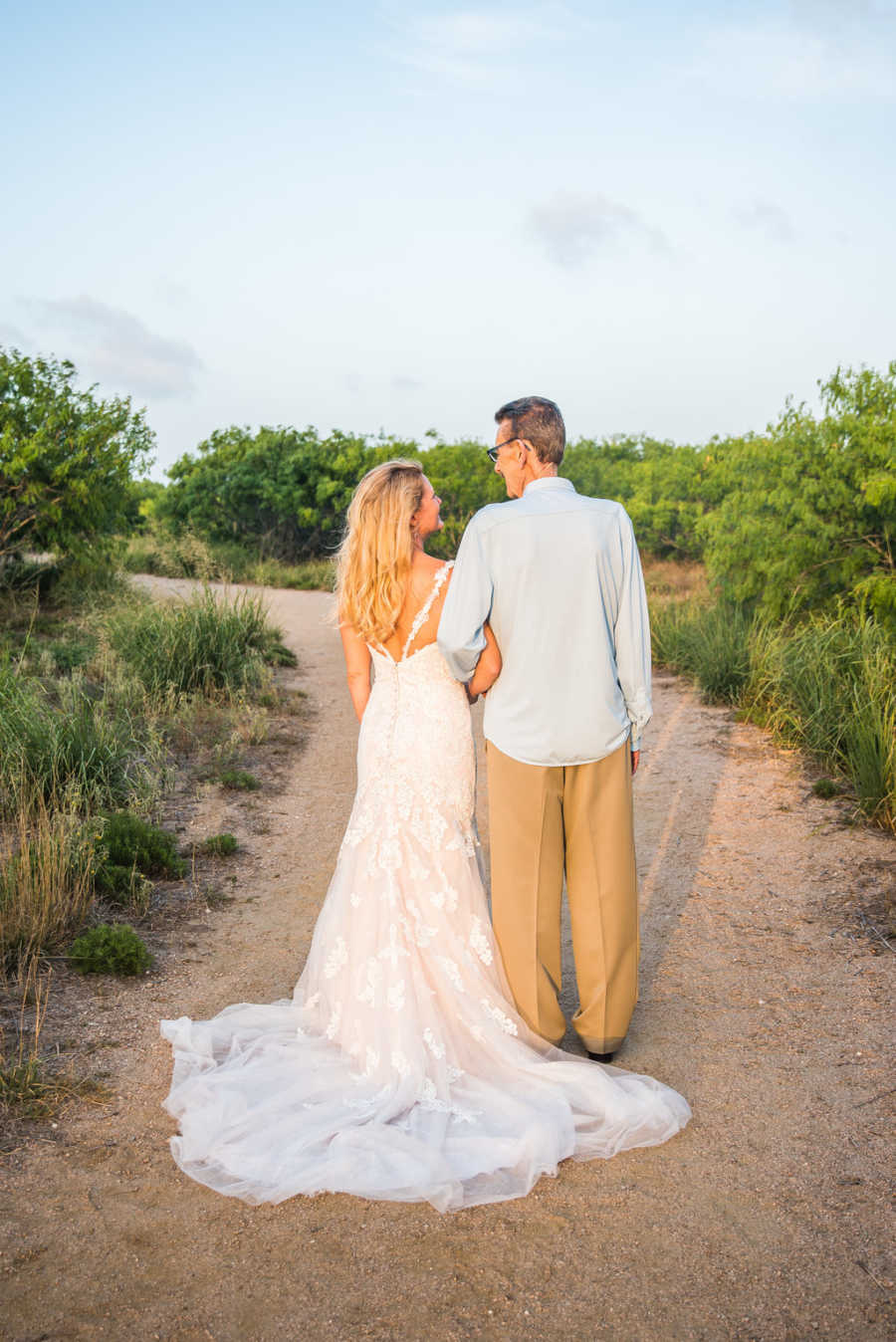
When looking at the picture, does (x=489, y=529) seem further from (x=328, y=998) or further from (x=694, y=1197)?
(x=694, y=1197)

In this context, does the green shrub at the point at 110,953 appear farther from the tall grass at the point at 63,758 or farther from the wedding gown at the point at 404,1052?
the tall grass at the point at 63,758

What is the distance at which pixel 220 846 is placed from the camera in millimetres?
6566

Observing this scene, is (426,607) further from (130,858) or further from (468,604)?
(130,858)

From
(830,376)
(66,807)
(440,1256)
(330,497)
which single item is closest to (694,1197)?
(440,1256)

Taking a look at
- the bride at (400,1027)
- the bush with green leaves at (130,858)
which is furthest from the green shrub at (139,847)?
the bride at (400,1027)

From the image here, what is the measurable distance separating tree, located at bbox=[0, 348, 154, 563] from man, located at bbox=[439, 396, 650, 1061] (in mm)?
9340

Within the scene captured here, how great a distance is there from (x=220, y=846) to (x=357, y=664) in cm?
294

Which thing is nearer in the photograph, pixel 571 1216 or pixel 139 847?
pixel 571 1216

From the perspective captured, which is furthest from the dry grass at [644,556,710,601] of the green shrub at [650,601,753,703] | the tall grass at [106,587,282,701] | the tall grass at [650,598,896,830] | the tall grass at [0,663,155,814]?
the tall grass at [0,663,155,814]

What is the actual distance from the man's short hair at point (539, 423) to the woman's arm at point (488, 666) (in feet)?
2.06

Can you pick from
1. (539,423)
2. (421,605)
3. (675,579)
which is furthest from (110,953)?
(675,579)

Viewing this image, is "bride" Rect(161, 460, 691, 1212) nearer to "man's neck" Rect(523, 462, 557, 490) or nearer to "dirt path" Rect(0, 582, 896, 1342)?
"dirt path" Rect(0, 582, 896, 1342)

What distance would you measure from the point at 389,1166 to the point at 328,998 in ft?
2.82

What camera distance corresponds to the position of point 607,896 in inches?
148
